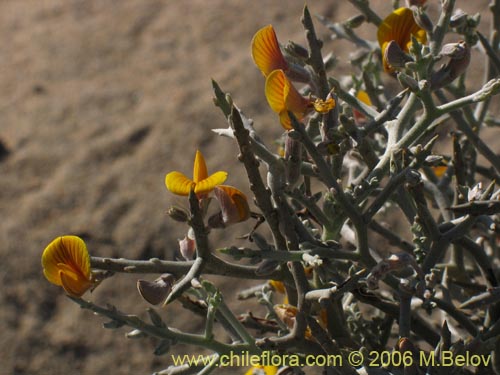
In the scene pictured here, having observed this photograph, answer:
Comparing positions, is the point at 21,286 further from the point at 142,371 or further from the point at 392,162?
the point at 392,162

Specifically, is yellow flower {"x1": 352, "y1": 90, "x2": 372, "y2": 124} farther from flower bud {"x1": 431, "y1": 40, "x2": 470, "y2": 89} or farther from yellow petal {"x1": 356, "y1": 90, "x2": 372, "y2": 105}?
flower bud {"x1": 431, "y1": 40, "x2": 470, "y2": 89}

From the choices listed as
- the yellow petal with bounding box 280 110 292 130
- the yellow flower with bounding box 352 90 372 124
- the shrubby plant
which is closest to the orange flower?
the shrubby plant

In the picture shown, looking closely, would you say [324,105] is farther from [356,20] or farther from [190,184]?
[356,20]

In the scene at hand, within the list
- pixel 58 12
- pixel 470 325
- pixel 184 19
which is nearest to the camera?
pixel 470 325

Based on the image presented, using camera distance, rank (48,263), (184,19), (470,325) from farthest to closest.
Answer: (184,19) < (470,325) < (48,263)

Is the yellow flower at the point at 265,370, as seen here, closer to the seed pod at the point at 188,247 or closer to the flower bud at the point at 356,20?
the seed pod at the point at 188,247

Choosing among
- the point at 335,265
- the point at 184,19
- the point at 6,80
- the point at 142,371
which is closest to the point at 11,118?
the point at 6,80

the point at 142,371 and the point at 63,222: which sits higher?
the point at 63,222
